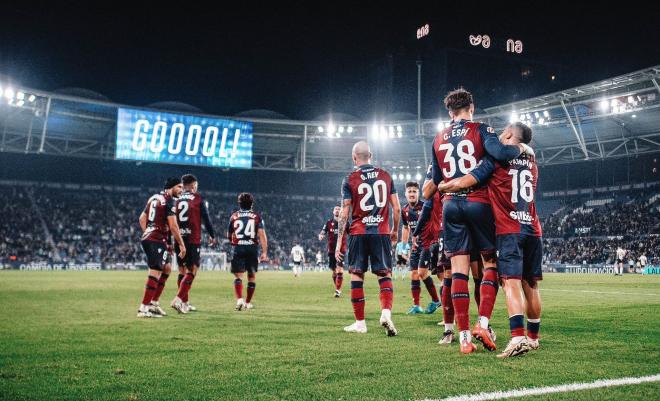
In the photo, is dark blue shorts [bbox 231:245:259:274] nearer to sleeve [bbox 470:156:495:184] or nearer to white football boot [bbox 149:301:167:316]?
white football boot [bbox 149:301:167:316]

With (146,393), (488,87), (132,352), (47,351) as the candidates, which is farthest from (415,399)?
(488,87)

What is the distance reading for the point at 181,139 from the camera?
40719 millimetres

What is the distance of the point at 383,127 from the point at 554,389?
142ft

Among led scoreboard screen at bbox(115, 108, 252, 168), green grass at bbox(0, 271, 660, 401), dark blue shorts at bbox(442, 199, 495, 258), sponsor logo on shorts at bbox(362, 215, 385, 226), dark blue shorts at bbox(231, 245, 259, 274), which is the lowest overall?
green grass at bbox(0, 271, 660, 401)

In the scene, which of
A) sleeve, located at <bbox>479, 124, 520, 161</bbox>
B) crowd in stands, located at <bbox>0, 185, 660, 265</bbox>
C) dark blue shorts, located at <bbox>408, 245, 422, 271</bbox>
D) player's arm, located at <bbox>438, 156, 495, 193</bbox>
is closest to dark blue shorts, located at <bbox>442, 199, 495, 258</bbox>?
player's arm, located at <bbox>438, 156, 495, 193</bbox>

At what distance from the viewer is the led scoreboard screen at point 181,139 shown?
38.9 m

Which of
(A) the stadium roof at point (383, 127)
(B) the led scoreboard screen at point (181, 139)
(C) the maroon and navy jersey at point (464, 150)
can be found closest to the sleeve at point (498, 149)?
(C) the maroon and navy jersey at point (464, 150)

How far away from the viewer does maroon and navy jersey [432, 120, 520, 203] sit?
18.5 feet

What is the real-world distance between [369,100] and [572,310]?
62895 mm

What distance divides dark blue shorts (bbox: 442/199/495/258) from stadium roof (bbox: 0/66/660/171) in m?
32.2

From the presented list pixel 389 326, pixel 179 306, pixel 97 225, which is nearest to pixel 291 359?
pixel 389 326

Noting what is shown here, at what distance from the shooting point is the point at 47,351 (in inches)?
229

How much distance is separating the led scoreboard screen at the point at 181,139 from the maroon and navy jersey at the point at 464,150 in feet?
119

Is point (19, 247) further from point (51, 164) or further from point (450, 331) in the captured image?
point (450, 331)
